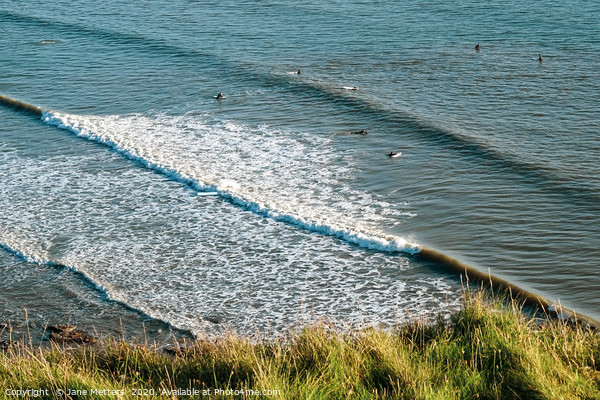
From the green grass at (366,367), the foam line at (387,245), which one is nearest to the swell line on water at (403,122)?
the foam line at (387,245)

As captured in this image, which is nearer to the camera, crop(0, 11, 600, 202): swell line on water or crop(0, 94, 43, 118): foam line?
crop(0, 11, 600, 202): swell line on water

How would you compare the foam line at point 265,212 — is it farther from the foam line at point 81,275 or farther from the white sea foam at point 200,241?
the foam line at point 81,275

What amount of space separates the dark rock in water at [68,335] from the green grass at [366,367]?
2.10 metres

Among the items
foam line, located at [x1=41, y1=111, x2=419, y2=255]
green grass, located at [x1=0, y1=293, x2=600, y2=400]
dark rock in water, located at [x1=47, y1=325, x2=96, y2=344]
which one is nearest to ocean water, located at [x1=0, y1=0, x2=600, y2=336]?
foam line, located at [x1=41, y1=111, x2=419, y2=255]

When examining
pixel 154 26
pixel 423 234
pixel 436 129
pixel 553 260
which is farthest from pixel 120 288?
pixel 154 26

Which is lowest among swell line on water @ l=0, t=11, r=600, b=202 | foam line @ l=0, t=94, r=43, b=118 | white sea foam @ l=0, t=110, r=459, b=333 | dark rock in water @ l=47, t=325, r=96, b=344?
dark rock in water @ l=47, t=325, r=96, b=344

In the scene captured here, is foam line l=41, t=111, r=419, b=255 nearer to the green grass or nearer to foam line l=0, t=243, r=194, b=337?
foam line l=0, t=243, r=194, b=337

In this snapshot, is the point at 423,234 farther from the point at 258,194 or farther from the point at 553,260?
the point at 258,194

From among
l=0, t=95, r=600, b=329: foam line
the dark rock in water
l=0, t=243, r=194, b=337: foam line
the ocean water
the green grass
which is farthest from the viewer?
the ocean water

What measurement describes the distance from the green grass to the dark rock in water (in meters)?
2.10

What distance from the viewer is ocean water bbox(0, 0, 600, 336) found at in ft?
36.7

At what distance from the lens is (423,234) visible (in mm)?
12773

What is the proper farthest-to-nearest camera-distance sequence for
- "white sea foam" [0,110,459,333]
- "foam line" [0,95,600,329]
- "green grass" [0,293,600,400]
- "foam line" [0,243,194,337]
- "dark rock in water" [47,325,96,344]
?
"white sea foam" [0,110,459,333], "foam line" [0,243,194,337], "foam line" [0,95,600,329], "dark rock in water" [47,325,96,344], "green grass" [0,293,600,400]

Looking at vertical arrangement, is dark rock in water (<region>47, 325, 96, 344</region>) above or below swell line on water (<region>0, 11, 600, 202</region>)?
below
